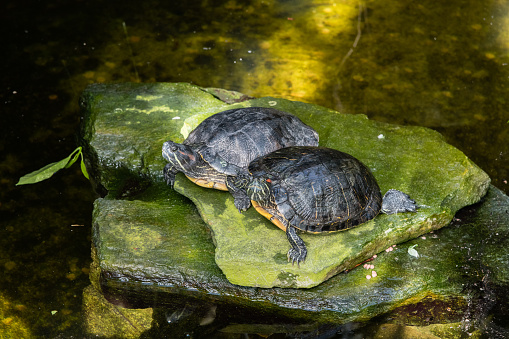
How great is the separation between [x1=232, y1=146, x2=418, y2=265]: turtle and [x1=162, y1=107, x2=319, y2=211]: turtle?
0.61ft

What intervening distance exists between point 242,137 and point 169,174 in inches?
36.4

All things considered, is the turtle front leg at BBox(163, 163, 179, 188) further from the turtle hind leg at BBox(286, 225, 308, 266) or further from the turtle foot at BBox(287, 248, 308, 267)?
the turtle foot at BBox(287, 248, 308, 267)

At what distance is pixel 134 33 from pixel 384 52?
4.31m

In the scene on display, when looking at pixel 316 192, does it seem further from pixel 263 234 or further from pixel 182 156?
pixel 182 156

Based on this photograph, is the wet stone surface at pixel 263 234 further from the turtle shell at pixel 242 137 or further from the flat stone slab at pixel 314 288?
the turtle shell at pixel 242 137

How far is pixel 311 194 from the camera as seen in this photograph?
4.33 metres

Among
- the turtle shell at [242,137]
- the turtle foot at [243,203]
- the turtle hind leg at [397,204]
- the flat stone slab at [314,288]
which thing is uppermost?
the turtle shell at [242,137]

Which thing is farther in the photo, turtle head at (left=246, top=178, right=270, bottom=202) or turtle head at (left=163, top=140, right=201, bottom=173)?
turtle head at (left=163, top=140, right=201, bottom=173)

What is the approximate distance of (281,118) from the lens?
5.20 metres

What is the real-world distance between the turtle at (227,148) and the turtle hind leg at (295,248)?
58cm

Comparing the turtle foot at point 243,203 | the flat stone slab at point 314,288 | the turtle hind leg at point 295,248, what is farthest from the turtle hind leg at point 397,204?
the turtle foot at point 243,203

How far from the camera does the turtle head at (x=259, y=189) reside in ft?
14.2

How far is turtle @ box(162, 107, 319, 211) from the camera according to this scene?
15.6 feet

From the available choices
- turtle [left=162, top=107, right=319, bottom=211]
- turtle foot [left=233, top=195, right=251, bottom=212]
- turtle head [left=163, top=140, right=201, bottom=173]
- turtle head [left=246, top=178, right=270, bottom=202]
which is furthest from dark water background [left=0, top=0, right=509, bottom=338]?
turtle head [left=246, top=178, right=270, bottom=202]
